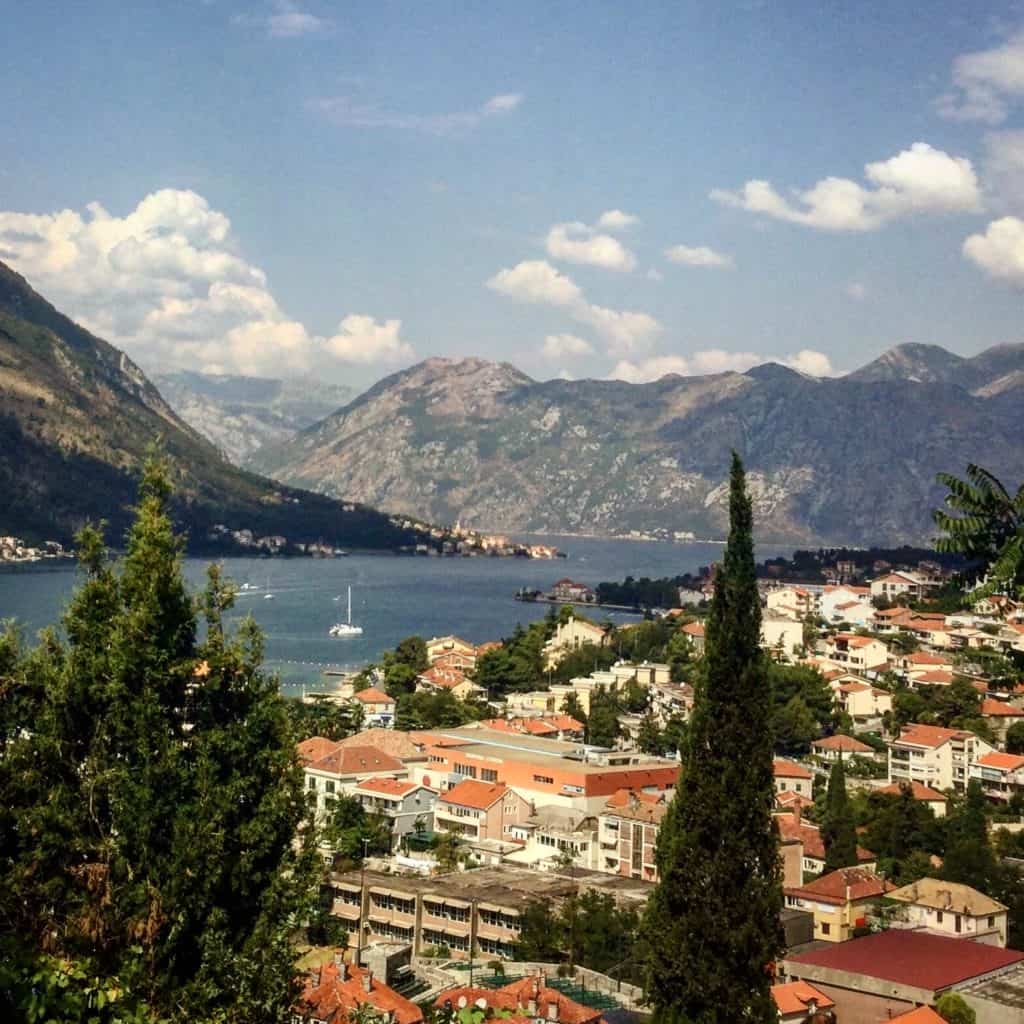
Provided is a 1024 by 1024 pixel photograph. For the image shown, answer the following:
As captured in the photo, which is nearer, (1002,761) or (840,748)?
(1002,761)

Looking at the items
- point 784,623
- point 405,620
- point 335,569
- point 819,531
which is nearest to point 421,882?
point 784,623

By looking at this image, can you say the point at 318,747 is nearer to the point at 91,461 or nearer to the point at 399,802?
the point at 399,802

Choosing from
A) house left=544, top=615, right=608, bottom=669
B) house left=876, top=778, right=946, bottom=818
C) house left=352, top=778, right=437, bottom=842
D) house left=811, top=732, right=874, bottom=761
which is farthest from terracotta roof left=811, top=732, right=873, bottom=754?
house left=544, top=615, right=608, bottom=669

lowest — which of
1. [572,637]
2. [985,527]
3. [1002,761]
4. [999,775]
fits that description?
[999,775]

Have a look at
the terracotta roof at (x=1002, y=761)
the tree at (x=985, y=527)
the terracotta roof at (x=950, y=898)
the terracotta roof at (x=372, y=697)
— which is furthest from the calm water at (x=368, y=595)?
the tree at (x=985, y=527)

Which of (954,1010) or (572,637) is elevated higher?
(572,637)

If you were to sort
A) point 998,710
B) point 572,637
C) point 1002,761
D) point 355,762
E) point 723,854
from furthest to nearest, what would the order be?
point 572,637 → point 998,710 → point 1002,761 → point 355,762 → point 723,854

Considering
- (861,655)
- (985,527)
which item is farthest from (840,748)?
(985,527)
